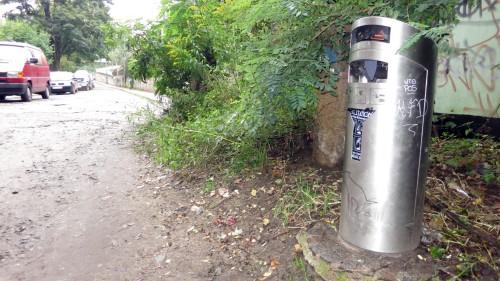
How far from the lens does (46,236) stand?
3.79 meters

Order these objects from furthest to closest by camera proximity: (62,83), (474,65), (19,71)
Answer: (62,83) → (19,71) → (474,65)

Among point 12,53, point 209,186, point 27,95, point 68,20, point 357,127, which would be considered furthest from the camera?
point 68,20

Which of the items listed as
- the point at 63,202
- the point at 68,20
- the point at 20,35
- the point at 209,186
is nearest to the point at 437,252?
the point at 209,186

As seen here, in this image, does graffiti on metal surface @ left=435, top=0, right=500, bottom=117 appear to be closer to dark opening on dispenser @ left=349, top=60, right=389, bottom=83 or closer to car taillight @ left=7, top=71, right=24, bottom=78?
dark opening on dispenser @ left=349, top=60, right=389, bottom=83

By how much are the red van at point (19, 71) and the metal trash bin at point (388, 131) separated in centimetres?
1429

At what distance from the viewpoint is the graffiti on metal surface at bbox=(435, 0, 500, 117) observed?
16.4 feet

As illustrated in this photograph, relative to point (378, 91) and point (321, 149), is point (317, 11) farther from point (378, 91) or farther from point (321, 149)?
point (321, 149)

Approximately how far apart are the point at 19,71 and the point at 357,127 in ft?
47.5

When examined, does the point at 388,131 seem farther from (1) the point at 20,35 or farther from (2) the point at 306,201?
(1) the point at 20,35

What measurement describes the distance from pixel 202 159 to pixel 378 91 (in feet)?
9.86

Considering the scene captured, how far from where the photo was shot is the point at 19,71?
13.9 metres

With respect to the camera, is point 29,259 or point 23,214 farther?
point 23,214

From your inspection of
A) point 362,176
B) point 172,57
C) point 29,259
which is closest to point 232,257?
point 362,176

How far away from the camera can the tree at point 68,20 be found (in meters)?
39.1
